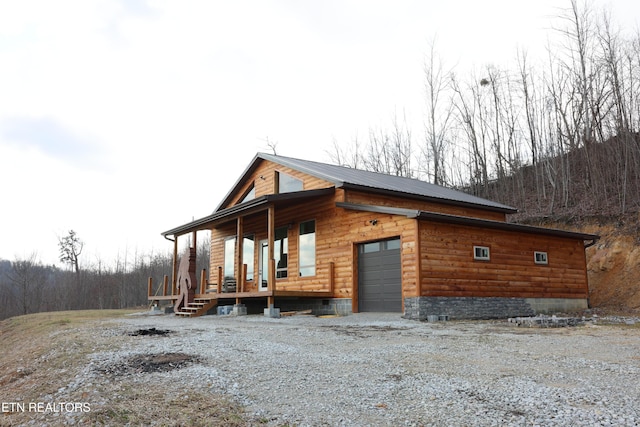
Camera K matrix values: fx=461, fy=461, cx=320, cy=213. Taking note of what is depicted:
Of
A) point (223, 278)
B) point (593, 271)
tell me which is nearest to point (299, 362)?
point (223, 278)

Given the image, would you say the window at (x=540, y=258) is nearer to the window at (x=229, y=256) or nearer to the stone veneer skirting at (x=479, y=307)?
the stone veneer skirting at (x=479, y=307)

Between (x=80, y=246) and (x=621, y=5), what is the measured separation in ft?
145

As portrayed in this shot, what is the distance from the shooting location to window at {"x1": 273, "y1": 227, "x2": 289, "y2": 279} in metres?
16.7

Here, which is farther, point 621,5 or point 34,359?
point 621,5

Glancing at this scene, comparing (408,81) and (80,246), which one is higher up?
(408,81)

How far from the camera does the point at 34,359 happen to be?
22.5 feet

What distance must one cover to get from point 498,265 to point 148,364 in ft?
34.6

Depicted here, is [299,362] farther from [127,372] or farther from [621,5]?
[621,5]

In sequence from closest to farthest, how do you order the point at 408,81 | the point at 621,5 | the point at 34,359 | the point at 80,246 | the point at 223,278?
1. the point at 34,359
2. the point at 223,278
3. the point at 621,5
4. the point at 408,81
5. the point at 80,246

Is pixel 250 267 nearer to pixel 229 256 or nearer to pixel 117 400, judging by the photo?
pixel 229 256

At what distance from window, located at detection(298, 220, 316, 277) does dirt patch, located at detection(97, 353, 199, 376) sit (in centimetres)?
947

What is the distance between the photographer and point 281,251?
16984 millimetres

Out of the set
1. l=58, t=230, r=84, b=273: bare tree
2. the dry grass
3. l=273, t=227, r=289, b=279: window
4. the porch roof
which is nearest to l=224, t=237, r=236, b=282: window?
the porch roof

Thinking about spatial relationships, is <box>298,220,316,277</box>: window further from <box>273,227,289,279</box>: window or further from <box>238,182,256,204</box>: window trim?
<box>238,182,256,204</box>: window trim
